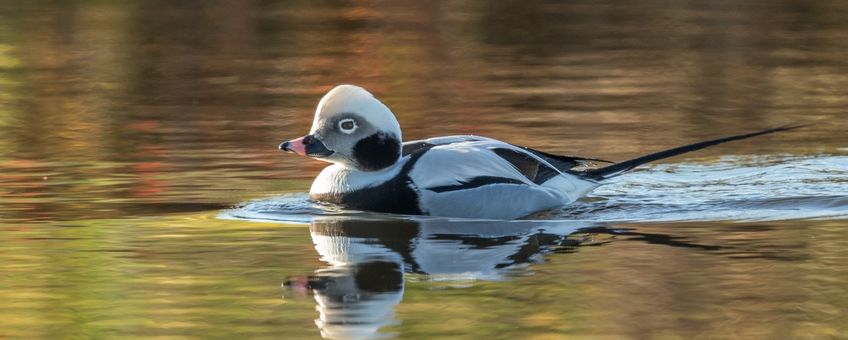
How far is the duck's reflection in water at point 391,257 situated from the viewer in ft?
24.3

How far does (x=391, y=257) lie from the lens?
29.3 ft

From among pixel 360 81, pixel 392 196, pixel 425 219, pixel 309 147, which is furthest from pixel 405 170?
pixel 360 81

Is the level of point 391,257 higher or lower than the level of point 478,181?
lower

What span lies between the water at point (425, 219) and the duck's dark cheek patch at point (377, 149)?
1.30 feet

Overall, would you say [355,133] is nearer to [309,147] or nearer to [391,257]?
[309,147]

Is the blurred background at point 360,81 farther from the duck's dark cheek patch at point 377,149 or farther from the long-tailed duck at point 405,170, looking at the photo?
the duck's dark cheek patch at point 377,149

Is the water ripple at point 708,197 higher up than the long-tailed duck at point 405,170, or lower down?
lower down

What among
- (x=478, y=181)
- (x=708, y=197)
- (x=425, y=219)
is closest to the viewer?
(x=425, y=219)

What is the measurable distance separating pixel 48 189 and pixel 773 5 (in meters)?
17.3

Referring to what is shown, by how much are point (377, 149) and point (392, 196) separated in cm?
35

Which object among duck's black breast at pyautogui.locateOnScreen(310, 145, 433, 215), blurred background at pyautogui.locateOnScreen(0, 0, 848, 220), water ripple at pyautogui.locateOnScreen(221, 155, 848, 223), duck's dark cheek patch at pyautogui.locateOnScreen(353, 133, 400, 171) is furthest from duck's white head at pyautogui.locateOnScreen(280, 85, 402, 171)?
blurred background at pyautogui.locateOnScreen(0, 0, 848, 220)

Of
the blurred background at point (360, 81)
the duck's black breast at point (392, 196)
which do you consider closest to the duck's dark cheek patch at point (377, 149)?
the duck's black breast at point (392, 196)

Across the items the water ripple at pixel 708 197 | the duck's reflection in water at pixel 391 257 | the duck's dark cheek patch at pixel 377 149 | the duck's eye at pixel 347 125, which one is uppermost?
the duck's eye at pixel 347 125

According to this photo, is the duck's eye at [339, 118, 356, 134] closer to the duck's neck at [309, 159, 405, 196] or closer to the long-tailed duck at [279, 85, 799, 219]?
the long-tailed duck at [279, 85, 799, 219]
